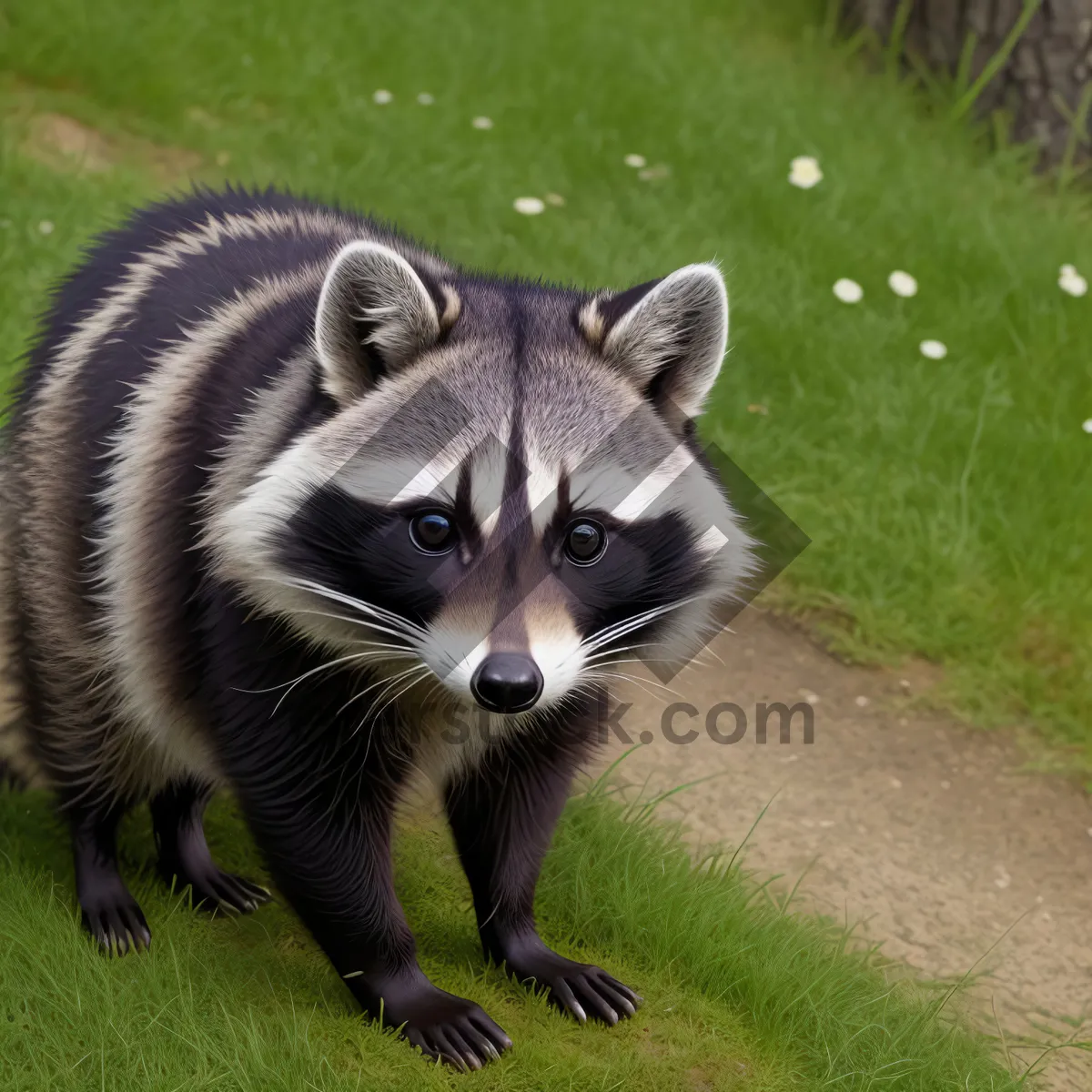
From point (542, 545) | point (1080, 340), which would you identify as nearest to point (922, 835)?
point (542, 545)

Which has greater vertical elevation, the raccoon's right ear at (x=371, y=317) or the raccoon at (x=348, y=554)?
the raccoon's right ear at (x=371, y=317)

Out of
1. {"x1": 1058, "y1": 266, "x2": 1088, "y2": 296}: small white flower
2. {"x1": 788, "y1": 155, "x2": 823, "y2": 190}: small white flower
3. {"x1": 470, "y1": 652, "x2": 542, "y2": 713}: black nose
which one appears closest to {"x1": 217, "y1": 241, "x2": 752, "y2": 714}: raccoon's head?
{"x1": 470, "y1": 652, "x2": 542, "y2": 713}: black nose

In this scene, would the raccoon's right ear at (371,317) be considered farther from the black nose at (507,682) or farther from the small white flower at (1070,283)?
the small white flower at (1070,283)

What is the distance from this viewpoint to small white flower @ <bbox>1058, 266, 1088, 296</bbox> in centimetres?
589

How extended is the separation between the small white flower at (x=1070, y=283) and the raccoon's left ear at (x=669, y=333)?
3.46 m

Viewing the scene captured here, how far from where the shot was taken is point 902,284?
5.88m

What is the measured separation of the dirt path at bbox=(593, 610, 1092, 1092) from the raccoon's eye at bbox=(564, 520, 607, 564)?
1.52 meters

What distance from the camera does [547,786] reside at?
331 centimetres

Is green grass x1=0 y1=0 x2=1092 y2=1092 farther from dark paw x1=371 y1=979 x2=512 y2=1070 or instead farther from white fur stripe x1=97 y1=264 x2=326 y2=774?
white fur stripe x1=97 y1=264 x2=326 y2=774

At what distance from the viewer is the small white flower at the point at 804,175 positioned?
6344 millimetres

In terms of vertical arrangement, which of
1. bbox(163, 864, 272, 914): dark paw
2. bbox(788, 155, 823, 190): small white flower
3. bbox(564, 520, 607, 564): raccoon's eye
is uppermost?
bbox(564, 520, 607, 564): raccoon's eye

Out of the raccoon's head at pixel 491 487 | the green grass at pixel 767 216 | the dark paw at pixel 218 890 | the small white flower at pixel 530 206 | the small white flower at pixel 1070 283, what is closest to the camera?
the raccoon's head at pixel 491 487

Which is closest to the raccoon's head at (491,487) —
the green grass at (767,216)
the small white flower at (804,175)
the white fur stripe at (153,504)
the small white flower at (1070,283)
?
the white fur stripe at (153,504)

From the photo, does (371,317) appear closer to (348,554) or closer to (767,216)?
(348,554)
